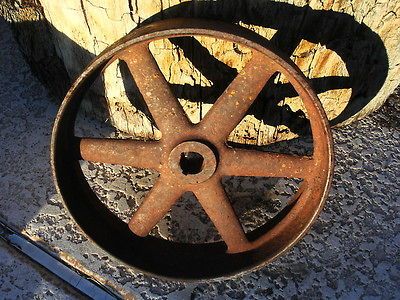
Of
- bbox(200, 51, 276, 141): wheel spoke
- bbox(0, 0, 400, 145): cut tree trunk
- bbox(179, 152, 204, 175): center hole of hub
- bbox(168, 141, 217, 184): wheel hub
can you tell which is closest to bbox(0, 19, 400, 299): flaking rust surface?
bbox(0, 0, 400, 145): cut tree trunk

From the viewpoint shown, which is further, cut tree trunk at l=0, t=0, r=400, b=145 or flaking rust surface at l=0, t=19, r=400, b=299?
flaking rust surface at l=0, t=19, r=400, b=299

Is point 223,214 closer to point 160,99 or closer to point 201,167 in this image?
point 201,167

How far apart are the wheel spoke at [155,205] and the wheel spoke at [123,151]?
0.08 m

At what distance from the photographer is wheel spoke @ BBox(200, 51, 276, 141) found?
6.33 feet

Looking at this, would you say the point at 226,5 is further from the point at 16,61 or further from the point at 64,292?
the point at 16,61

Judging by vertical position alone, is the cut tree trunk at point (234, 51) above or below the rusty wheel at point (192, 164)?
above

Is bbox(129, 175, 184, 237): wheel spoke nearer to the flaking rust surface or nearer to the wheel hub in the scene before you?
the wheel hub

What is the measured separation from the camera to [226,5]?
201 cm

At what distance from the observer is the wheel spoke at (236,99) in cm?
193

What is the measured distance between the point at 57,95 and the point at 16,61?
1.14ft

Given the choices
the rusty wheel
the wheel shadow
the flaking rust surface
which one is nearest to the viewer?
the rusty wheel

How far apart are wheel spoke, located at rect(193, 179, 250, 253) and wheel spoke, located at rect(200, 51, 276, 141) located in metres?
0.20

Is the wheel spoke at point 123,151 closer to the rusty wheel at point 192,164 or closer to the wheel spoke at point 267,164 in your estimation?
the rusty wheel at point 192,164

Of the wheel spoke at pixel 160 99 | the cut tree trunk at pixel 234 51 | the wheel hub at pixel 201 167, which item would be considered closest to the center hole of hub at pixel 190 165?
the wheel hub at pixel 201 167
